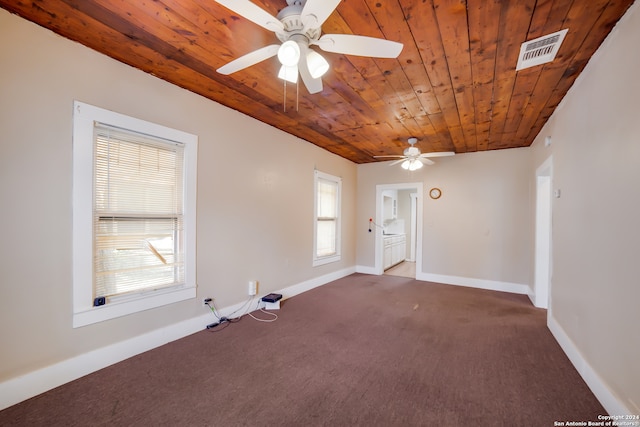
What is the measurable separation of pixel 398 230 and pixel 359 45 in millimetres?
7285

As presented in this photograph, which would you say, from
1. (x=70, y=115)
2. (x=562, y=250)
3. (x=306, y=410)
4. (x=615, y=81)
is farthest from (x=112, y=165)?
(x=562, y=250)

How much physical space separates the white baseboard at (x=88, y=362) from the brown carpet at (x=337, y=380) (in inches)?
2.6

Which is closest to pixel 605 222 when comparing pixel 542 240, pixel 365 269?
pixel 542 240

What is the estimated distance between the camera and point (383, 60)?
7.14 feet

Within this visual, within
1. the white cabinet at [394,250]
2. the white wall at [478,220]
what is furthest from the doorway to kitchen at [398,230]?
the white wall at [478,220]

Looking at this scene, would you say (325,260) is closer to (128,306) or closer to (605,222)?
(128,306)

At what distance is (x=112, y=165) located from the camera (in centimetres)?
228

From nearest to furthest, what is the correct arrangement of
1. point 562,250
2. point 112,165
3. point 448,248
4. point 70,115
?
1. point 70,115
2. point 112,165
3. point 562,250
4. point 448,248

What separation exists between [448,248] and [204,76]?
5.03m

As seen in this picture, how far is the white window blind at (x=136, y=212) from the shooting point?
2.23 meters

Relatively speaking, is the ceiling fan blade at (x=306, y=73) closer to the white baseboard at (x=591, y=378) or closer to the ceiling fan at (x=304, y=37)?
Result: the ceiling fan at (x=304, y=37)

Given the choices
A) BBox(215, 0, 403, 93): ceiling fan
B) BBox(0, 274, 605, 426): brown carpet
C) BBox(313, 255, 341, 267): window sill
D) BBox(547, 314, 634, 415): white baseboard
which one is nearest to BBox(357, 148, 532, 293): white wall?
BBox(0, 274, 605, 426): brown carpet

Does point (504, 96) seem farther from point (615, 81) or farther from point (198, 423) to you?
point (198, 423)

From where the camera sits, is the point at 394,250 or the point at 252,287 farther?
the point at 394,250
